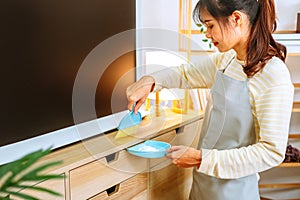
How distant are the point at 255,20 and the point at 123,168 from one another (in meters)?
0.65

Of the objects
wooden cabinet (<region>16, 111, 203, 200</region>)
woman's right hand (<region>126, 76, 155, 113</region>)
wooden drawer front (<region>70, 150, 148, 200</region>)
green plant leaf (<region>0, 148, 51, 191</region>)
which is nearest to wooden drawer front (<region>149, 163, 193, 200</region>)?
wooden cabinet (<region>16, 111, 203, 200</region>)

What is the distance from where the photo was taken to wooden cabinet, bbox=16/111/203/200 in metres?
1.17

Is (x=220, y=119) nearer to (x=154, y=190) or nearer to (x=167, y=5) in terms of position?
(x=154, y=190)

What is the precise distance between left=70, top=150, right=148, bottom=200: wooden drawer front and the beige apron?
25 cm

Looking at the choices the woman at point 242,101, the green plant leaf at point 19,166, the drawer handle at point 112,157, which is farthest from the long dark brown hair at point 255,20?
the green plant leaf at point 19,166

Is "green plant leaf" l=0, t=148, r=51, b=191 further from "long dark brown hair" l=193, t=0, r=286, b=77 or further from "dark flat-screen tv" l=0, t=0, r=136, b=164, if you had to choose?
"long dark brown hair" l=193, t=0, r=286, b=77

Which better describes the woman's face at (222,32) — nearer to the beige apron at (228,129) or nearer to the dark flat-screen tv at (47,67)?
the beige apron at (228,129)

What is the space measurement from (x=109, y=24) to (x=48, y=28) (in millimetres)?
308

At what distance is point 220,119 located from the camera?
4.19 feet

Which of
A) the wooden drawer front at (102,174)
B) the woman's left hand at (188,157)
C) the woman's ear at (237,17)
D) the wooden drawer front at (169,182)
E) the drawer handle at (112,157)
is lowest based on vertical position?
the wooden drawer front at (169,182)

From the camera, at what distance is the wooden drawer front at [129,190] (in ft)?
4.31

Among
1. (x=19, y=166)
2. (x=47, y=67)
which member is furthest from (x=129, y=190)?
(x=19, y=166)

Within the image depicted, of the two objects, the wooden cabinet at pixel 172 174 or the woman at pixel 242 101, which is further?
the wooden cabinet at pixel 172 174

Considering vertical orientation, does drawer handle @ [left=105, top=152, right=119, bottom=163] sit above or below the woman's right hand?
below
